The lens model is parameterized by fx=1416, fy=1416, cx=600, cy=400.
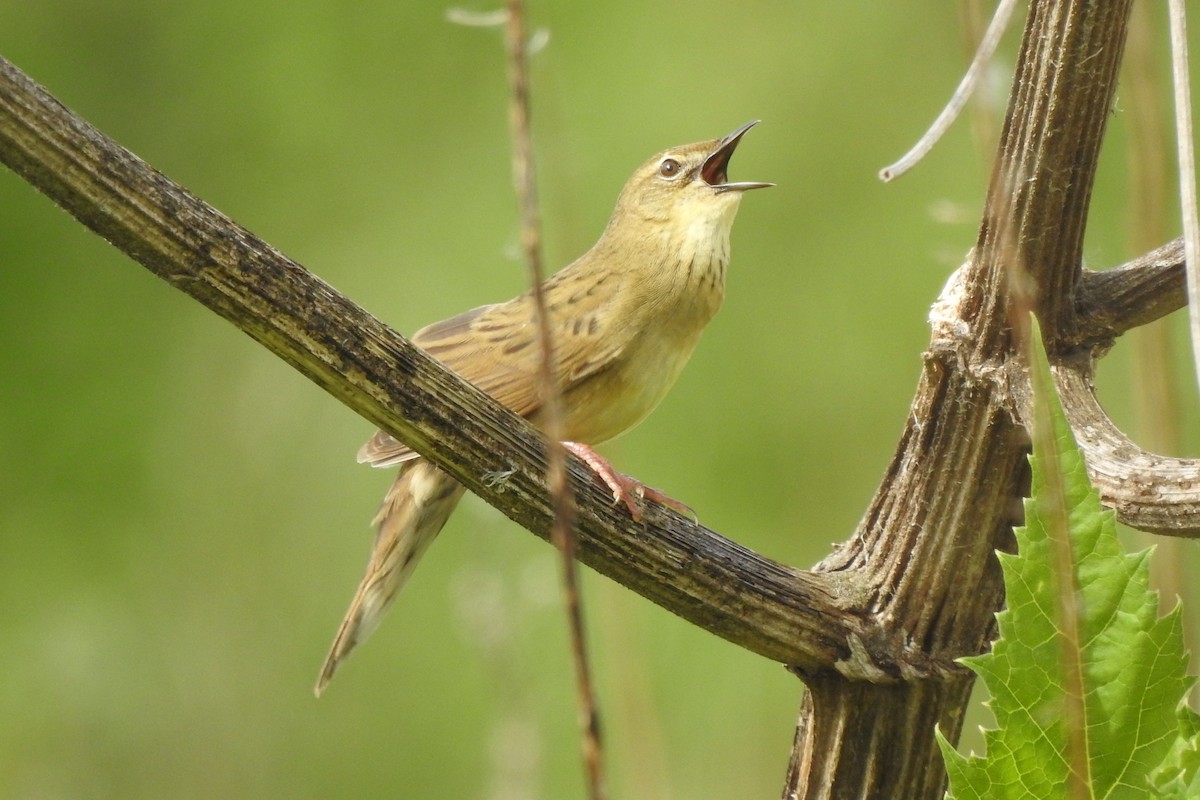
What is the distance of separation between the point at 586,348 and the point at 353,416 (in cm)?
241

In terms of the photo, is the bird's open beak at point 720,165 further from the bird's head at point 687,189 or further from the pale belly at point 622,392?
the pale belly at point 622,392

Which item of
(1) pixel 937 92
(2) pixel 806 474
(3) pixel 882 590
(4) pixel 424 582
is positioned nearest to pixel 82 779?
(4) pixel 424 582

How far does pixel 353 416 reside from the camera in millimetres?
5551

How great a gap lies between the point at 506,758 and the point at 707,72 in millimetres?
3415

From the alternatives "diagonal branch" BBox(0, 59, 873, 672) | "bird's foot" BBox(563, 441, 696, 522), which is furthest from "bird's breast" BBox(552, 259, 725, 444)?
"diagonal branch" BBox(0, 59, 873, 672)

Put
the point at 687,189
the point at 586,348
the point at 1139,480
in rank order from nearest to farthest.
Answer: the point at 1139,480 → the point at 586,348 → the point at 687,189

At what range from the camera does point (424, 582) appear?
18.7 feet

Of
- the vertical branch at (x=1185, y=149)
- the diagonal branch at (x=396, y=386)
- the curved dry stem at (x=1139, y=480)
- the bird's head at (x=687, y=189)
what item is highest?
the bird's head at (x=687, y=189)

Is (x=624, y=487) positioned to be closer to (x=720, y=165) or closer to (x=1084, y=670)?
(x=1084, y=670)

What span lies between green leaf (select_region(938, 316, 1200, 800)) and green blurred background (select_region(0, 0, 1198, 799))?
292 cm

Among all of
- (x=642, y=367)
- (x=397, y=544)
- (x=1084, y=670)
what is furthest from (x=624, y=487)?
(x=397, y=544)

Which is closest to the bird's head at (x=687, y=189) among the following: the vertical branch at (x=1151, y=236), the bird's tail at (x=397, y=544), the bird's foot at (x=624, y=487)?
the bird's tail at (x=397, y=544)

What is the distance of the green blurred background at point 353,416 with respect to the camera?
5023 millimetres

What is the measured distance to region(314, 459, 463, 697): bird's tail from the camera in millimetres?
3309
